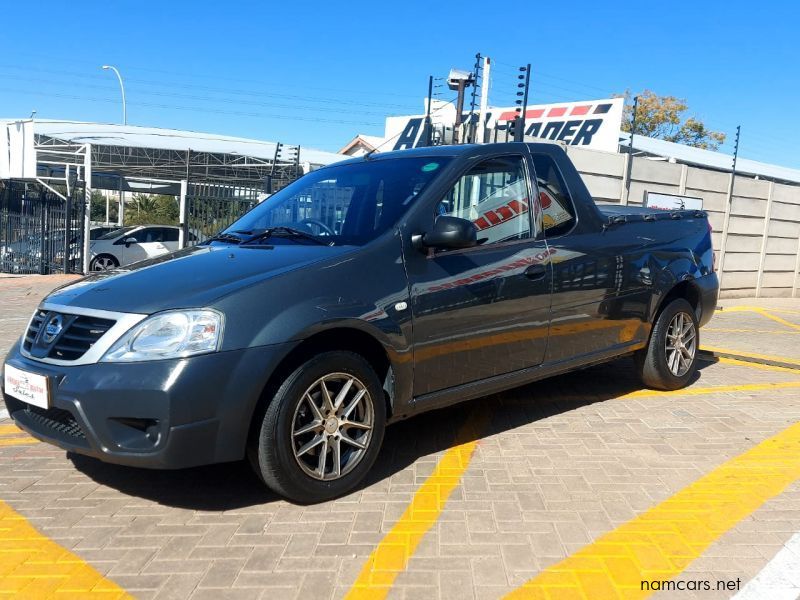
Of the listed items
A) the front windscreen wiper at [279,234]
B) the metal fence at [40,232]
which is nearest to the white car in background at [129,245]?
the metal fence at [40,232]

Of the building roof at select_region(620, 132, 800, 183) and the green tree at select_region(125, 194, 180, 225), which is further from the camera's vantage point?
the green tree at select_region(125, 194, 180, 225)

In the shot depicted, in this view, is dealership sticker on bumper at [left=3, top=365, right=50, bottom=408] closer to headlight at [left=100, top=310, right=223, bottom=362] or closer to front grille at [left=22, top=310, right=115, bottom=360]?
front grille at [left=22, top=310, right=115, bottom=360]

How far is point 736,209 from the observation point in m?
14.3

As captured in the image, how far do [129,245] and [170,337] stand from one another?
16.5 meters

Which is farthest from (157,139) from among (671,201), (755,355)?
(755,355)

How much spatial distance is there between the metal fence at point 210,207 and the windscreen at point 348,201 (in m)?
8.90

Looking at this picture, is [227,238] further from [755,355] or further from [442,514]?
[755,355]

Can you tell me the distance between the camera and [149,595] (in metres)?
2.61

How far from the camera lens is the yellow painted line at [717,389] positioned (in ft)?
18.6

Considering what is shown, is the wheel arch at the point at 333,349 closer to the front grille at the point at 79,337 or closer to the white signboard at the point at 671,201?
the front grille at the point at 79,337

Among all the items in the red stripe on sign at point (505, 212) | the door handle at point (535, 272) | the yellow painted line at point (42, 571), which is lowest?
the yellow painted line at point (42, 571)

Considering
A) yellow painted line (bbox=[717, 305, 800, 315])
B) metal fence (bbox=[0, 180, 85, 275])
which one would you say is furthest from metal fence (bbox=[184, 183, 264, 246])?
yellow painted line (bbox=[717, 305, 800, 315])

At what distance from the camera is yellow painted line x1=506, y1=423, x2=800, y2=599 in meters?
2.67

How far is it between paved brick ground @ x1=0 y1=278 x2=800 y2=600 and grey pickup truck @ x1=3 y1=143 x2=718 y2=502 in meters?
0.34
